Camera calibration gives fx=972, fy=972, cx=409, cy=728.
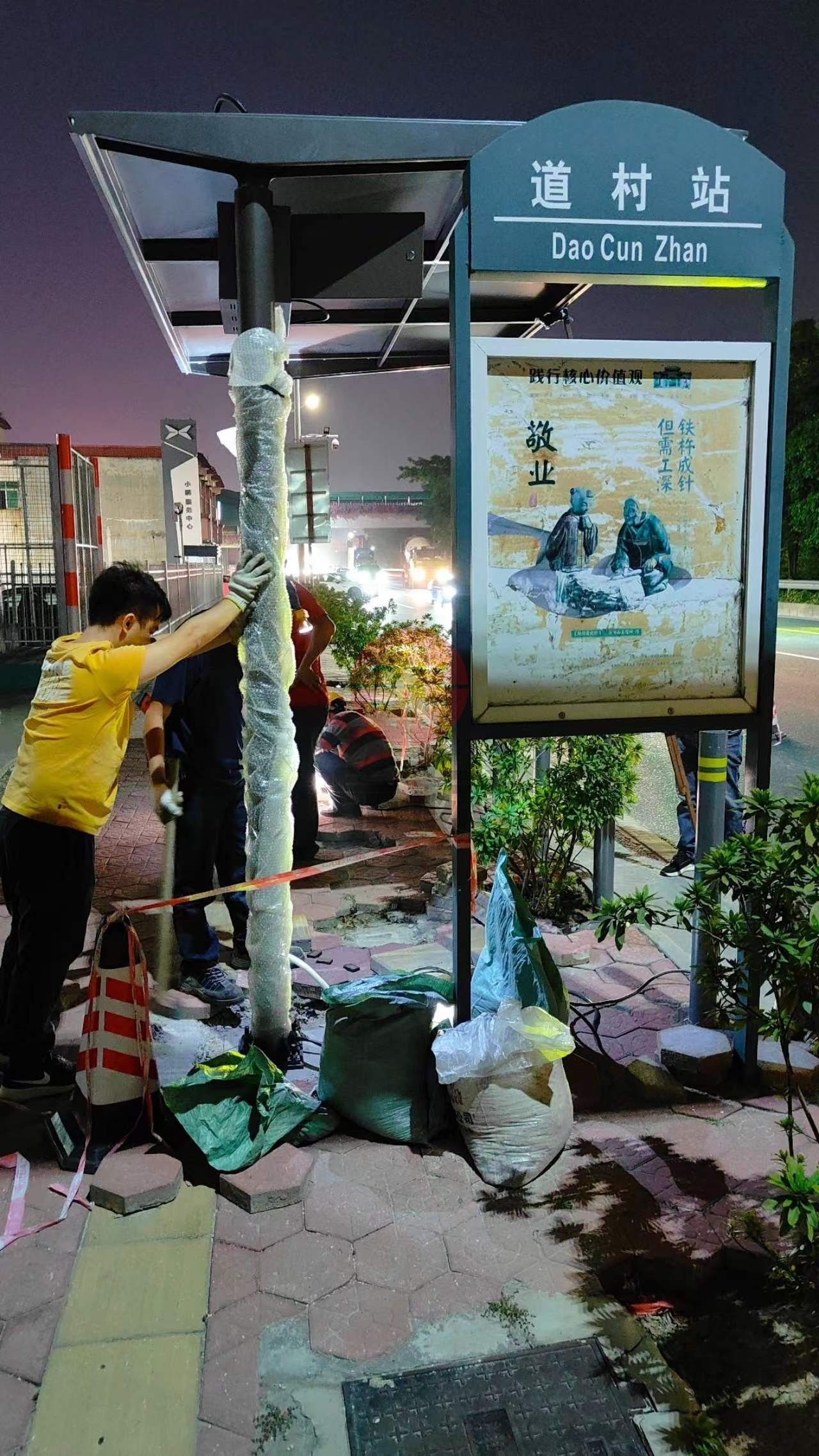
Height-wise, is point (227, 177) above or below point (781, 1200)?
above

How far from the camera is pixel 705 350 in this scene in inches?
137

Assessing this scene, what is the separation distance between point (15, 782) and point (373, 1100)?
1.76 meters

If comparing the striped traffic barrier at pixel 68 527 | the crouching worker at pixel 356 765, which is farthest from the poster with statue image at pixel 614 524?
the striped traffic barrier at pixel 68 527

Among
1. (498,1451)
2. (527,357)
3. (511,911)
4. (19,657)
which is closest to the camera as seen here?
(498,1451)

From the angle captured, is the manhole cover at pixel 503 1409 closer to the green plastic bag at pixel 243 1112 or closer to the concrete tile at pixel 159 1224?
the concrete tile at pixel 159 1224

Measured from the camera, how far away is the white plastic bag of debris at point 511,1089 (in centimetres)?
322

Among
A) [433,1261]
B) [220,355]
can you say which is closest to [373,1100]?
[433,1261]

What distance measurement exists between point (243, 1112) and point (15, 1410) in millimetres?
1209

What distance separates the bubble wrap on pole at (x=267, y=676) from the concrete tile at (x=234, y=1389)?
4.82 feet

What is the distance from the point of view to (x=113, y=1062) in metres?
3.43

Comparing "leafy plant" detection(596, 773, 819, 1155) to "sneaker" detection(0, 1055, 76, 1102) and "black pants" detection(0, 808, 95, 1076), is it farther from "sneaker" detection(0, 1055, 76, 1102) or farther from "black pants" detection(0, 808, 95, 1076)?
"sneaker" detection(0, 1055, 76, 1102)

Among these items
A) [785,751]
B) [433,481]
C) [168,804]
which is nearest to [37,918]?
[168,804]

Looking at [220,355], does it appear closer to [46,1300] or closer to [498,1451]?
[46,1300]

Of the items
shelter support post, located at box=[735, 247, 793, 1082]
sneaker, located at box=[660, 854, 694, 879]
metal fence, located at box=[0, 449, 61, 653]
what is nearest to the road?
sneaker, located at box=[660, 854, 694, 879]
